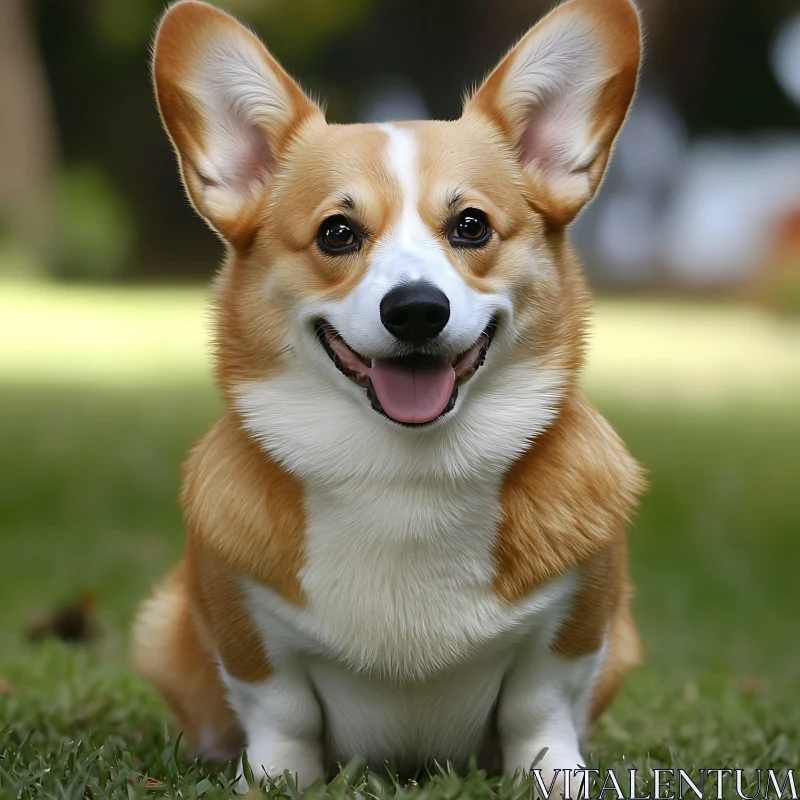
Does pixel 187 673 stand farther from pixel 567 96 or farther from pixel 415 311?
pixel 567 96

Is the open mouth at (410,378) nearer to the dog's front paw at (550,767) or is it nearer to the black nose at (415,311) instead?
the black nose at (415,311)

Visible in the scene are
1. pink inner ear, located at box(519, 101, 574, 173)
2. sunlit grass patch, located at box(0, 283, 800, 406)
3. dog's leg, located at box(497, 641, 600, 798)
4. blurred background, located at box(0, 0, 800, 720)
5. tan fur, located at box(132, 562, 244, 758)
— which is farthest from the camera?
sunlit grass patch, located at box(0, 283, 800, 406)

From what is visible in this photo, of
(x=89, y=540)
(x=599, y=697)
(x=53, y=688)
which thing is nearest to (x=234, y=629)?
(x=599, y=697)

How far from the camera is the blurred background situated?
6410mm

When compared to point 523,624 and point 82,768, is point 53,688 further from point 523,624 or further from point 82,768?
point 523,624

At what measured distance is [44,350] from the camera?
905 centimetres

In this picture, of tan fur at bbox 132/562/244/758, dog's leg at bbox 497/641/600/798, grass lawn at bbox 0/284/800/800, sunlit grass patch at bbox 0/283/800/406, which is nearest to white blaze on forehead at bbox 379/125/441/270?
grass lawn at bbox 0/284/800/800

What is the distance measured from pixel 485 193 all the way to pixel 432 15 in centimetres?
846

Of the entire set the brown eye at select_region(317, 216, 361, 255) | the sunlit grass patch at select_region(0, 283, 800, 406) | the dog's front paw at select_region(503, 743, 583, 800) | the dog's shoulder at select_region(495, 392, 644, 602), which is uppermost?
the brown eye at select_region(317, 216, 361, 255)

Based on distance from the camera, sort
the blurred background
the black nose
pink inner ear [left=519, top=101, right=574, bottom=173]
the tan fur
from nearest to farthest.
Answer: the black nose → pink inner ear [left=519, top=101, right=574, bottom=173] → the tan fur → the blurred background

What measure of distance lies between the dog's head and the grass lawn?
0.40 metres

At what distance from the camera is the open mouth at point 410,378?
2574 mm

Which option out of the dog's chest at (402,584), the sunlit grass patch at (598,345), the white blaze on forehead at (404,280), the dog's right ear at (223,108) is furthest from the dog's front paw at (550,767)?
the sunlit grass patch at (598,345)

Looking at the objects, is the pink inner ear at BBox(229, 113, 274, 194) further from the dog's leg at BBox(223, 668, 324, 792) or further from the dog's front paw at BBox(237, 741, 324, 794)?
the dog's front paw at BBox(237, 741, 324, 794)
